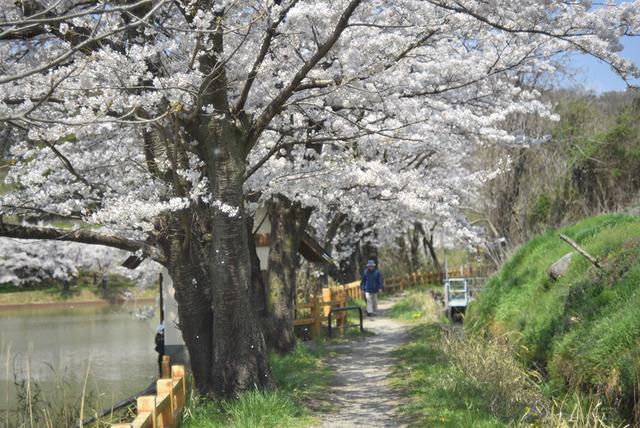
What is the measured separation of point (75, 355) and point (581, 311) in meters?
18.0

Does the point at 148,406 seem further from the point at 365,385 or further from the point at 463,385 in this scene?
the point at 365,385

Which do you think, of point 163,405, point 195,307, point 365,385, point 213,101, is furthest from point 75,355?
point 163,405

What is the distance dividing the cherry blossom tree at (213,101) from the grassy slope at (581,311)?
2801 mm

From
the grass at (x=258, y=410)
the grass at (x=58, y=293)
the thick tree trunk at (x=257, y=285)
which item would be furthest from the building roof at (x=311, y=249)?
the grass at (x=58, y=293)

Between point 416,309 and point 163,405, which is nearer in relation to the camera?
point 163,405

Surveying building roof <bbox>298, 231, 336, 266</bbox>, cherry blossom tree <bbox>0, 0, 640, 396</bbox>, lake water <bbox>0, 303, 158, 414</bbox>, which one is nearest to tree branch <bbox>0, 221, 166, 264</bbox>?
cherry blossom tree <bbox>0, 0, 640, 396</bbox>

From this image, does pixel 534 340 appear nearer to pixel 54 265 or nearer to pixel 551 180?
pixel 551 180

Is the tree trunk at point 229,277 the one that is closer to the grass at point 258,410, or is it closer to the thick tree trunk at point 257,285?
the grass at point 258,410

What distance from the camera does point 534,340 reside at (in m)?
11.1

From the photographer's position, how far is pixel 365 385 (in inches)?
484

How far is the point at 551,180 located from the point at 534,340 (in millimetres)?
7786

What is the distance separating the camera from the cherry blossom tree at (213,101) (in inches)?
330

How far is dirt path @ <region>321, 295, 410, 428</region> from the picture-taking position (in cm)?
934

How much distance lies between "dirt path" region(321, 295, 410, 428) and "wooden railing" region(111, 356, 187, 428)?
1782mm
